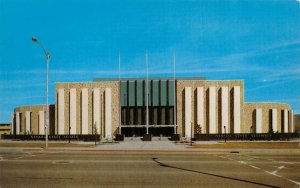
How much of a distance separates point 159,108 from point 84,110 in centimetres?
1834

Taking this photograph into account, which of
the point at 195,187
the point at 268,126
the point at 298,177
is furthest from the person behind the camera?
the point at 268,126

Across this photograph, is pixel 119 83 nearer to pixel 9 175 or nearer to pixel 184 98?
pixel 184 98

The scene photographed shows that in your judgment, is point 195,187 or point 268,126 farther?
point 268,126

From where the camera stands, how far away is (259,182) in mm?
12828

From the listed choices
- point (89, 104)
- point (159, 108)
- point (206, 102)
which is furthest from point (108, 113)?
point (206, 102)

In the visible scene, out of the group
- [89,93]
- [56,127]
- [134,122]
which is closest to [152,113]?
[134,122]

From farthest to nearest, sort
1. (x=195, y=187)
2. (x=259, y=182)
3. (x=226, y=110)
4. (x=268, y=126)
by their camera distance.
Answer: (x=268, y=126)
(x=226, y=110)
(x=259, y=182)
(x=195, y=187)

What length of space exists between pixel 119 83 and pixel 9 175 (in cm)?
7181

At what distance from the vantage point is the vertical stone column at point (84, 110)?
275 feet

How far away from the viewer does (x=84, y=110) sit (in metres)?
84.4

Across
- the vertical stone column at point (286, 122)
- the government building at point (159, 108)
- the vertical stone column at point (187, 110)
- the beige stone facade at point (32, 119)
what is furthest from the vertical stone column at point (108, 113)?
the vertical stone column at point (286, 122)

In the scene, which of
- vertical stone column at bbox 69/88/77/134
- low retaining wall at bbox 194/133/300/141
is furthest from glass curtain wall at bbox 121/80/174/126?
low retaining wall at bbox 194/133/300/141

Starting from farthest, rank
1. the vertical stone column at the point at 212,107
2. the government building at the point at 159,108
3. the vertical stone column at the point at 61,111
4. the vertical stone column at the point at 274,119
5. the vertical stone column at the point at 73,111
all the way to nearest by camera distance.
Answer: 1. the vertical stone column at the point at 274,119
2. the vertical stone column at the point at 61,111
3. the vertical stone column at the point at 73,111
4. the government building at the point at 159,108
5. the vertical stone column at the point at 212,107

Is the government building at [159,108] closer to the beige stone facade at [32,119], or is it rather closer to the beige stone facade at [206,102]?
the beige stone facade at [206,102]
